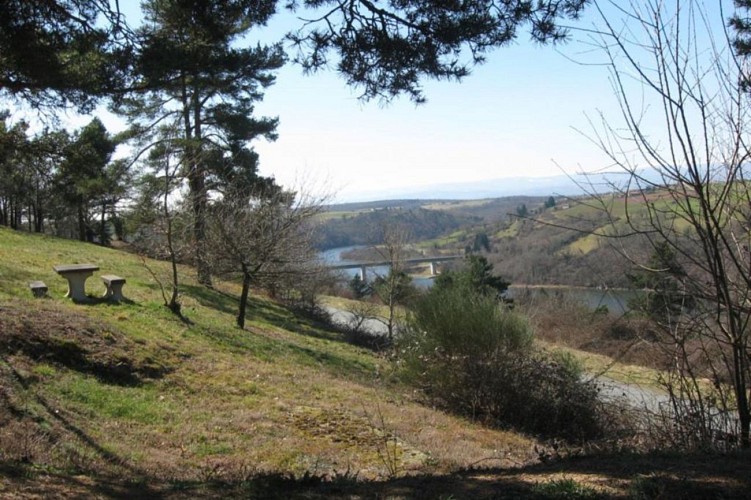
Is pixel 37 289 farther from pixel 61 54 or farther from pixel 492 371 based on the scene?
pixel 492 371

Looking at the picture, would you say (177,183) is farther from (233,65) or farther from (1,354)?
(233,65)

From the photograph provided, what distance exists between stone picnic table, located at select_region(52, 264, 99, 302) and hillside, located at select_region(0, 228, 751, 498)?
1.23ft

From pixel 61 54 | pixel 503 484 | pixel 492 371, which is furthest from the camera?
pixel 492 371

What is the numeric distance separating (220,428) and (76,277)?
23.2 feet

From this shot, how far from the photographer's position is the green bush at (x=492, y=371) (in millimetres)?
9109

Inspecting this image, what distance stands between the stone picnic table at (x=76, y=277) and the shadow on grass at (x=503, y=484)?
29.0 ft

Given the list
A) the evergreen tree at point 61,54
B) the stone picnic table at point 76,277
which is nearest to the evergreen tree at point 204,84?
the evergreen tree at point 61,54

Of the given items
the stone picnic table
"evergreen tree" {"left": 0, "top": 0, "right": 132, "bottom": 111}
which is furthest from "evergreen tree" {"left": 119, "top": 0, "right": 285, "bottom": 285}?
the stone picnic table

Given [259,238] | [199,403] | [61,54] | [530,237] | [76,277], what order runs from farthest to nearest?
1. [530,237]
2. [259,238]
3. [76,277]
4. [199,403]
5. [61,54]

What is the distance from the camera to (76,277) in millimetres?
12258

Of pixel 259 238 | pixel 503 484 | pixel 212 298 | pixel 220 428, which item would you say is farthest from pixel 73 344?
pixel 212 298

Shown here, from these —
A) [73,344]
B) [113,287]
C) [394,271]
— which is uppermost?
[113,287]

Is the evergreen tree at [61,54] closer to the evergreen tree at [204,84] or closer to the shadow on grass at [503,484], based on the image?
the evergreen tree at [204,84]

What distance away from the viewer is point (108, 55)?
20.4 ft
